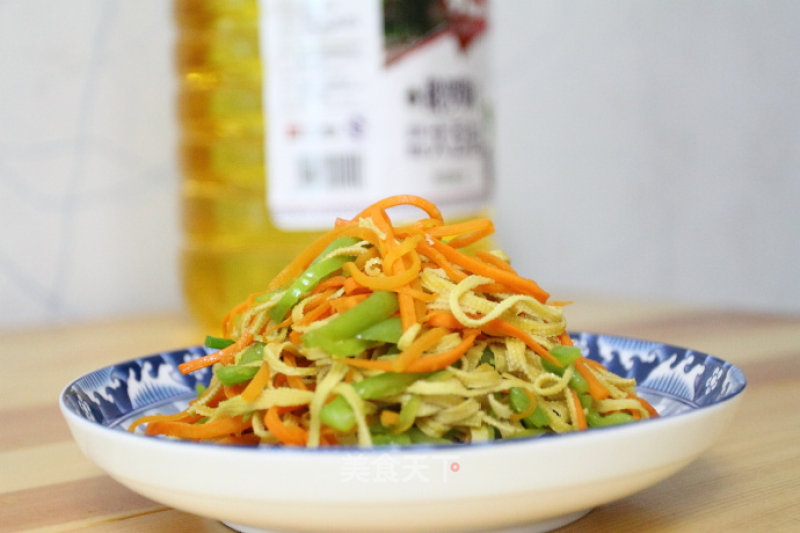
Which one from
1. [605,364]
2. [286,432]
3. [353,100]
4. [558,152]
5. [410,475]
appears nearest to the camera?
[410,475]

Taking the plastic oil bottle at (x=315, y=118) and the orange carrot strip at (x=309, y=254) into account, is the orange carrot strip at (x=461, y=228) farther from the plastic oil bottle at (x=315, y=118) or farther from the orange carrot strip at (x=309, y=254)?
the plastic oil bottle at (x=315, y=118)

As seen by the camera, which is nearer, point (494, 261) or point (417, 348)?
point (417, 348)

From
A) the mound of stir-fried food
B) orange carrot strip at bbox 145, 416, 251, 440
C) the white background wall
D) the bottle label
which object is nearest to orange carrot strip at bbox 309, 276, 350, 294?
the mound of stir-fried food

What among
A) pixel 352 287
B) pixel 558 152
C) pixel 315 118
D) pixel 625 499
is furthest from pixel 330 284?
pixel 558 152

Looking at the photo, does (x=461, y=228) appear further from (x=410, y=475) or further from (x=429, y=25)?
(x=429, y=25)

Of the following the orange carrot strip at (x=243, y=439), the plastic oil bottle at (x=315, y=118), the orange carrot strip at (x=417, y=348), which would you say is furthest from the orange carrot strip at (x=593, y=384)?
the plastic oil bottle at (x=315, y=118)

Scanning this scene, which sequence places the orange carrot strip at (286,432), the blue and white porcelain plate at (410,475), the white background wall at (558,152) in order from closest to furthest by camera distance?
1. the blue and white porcelain plate at (410,475)
2. the orange carrot strip at (286,432)
3. the white background wall at (558,152)

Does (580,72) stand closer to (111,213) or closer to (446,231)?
(111,213)
